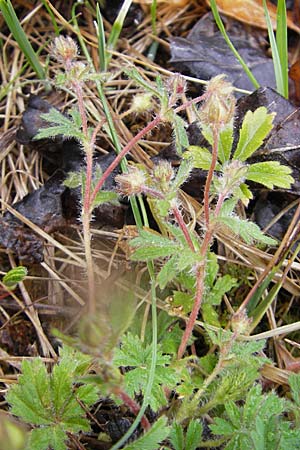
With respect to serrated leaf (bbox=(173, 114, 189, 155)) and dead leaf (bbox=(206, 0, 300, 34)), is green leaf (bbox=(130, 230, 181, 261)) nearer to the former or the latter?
serrated leaf (bbox=(173, 114, 189, 155))

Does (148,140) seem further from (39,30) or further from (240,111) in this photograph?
Result: (39,30)

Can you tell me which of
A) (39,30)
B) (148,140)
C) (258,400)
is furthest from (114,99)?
(258,400)

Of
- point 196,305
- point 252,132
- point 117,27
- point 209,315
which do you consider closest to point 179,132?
point 252,132

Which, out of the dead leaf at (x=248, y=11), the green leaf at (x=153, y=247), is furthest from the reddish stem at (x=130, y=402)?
the dead leaf at (x=248, y=11)

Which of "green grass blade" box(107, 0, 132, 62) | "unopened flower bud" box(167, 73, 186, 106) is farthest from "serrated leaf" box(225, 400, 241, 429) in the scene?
"green grass blade" box(107, 0, 132, 62)

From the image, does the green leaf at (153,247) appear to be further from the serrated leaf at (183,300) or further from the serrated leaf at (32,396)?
the serrated leaf at (32,396)

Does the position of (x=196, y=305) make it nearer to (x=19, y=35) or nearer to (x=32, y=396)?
(x=32, y=396)
